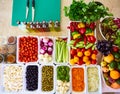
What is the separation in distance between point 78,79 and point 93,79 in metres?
0.08

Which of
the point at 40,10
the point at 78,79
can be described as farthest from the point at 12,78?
the point at 40,10

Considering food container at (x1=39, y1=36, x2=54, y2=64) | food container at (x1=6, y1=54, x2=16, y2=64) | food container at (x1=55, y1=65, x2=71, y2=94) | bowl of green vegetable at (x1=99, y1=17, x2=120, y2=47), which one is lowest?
food container at (x1=55, y1=65, x2=71, y2=94)

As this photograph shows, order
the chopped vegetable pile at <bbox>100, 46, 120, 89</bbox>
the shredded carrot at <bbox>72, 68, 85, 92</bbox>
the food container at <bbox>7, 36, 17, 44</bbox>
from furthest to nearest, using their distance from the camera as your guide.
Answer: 1. the food container at <bbox>7, 36, 17, 44</bbox>
2. the shredded carrot at <bbox>72, 68, 85, 92</bbox>
3. the chopped vegetable pile at <bbox>100, 46, 120, 89</bbox>

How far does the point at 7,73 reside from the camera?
1363 millimetres

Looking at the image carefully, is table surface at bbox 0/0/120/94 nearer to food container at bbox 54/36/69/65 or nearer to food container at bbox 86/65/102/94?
food container at bbox 54/36/69/65

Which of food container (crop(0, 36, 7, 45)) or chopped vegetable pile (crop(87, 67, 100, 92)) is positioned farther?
food container (crop(0, 36, 7, 45))

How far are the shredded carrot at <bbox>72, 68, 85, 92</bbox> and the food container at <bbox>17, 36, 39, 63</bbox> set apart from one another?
8.6 inches

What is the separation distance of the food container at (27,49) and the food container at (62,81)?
14 cm

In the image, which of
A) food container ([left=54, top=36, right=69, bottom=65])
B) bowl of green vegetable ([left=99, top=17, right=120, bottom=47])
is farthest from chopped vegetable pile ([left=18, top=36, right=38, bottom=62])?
bowl of green vegetable ([left=99, top=17, right=120, bottom=47])

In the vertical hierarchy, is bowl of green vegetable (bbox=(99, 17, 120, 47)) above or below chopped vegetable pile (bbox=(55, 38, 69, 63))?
above

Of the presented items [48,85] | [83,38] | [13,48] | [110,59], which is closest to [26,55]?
[13,48]

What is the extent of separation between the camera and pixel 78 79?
1.32 metres

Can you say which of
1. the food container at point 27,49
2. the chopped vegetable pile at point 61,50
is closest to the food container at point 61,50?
the chopped vegetable pile at point 61,50

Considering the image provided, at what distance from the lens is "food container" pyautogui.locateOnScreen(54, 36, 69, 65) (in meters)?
1.36
